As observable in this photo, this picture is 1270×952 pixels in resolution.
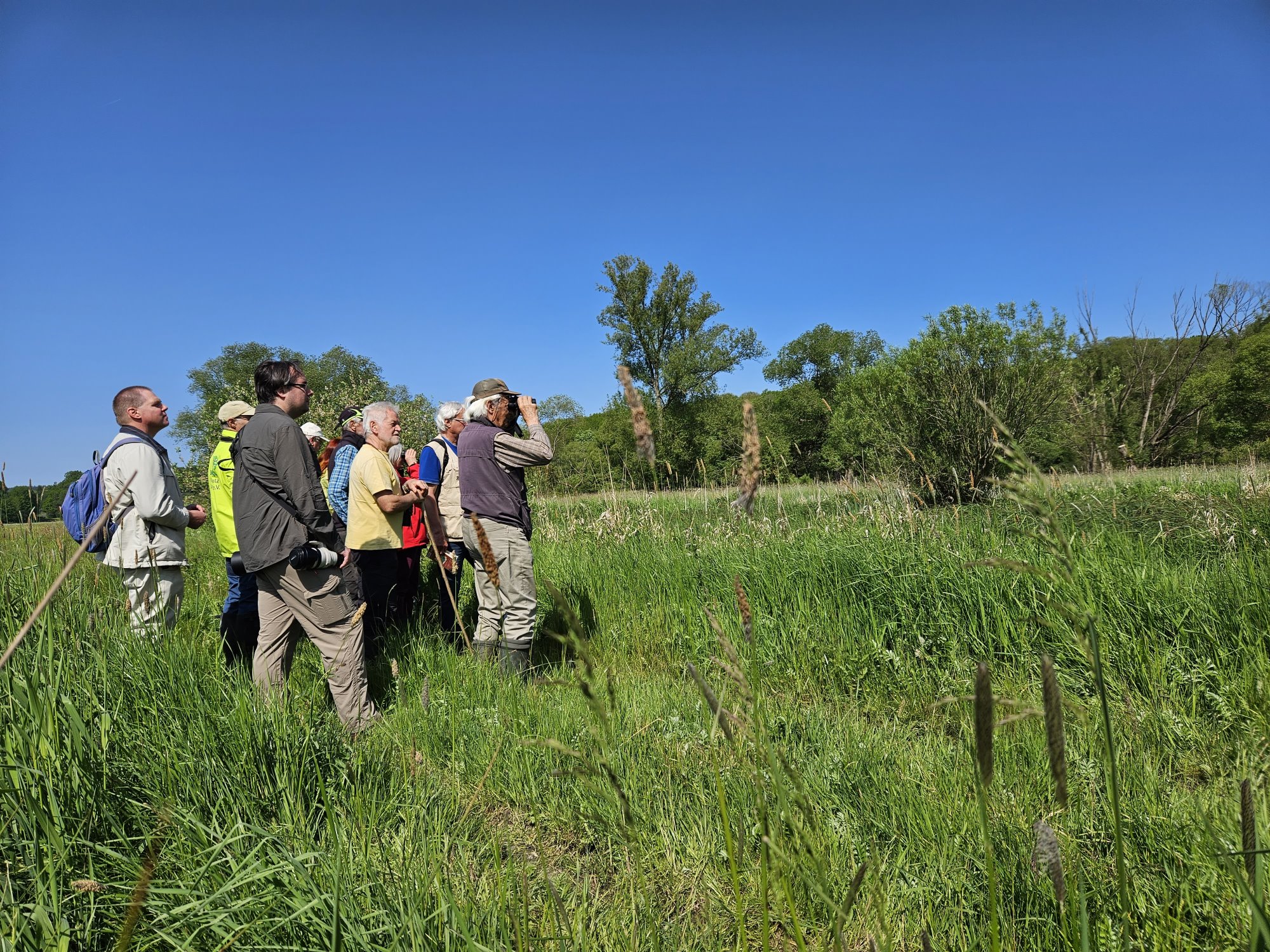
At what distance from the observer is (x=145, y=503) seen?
415 cm

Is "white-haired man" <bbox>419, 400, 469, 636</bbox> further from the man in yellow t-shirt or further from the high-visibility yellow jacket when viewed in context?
the high-visibility yellow jacket

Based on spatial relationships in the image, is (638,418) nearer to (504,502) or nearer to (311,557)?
(311,557)

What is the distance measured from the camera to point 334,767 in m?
2.79

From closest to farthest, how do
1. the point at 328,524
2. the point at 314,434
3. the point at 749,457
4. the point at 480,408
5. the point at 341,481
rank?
the point at 749,457, the point at 328,524, the point at 480,408, the point at 341,481, the point at 314,434

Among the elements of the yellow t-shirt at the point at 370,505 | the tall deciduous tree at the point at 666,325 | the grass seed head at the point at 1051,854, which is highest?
the tall deciduous tree at the point at 666,325

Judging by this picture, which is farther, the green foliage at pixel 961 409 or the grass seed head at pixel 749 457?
the green foliage at pixel 961 409

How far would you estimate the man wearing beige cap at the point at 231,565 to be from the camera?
4.85 metres

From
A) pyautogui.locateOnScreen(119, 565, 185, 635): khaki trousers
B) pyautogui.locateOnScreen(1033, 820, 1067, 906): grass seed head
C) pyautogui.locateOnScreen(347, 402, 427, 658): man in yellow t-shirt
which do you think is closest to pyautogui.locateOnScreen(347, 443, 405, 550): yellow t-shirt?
pyautogui.locateOnScreen(347, 402, 427, 658): man in yellow t-shirt

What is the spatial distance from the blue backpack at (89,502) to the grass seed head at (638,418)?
13.1 feet

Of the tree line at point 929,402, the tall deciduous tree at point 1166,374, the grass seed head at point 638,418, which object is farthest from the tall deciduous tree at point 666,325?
the grass seed head at point 638,418

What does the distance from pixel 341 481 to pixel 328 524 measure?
6.44 feet

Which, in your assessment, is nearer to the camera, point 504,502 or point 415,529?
point 504,502

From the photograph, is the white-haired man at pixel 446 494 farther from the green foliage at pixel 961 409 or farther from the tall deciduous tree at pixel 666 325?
the tall deciduous tree at pixel 666 325

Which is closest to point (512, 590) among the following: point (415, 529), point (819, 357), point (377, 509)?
point (377, 509)
